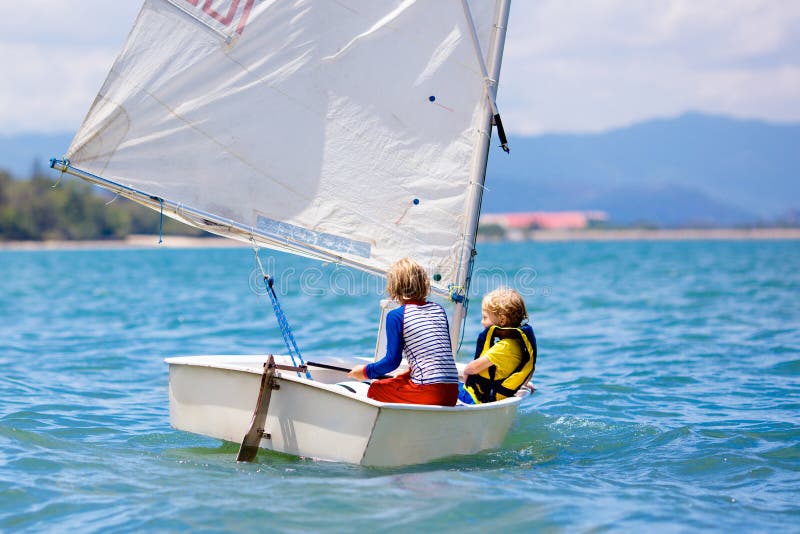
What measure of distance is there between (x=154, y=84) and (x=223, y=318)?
1216 centimetres

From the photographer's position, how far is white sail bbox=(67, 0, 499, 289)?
6.62 m

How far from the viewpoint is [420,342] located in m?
5.91

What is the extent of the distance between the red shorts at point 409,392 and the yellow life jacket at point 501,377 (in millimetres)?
633

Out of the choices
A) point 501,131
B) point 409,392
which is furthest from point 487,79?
point 409,392

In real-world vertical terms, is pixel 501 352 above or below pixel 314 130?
below

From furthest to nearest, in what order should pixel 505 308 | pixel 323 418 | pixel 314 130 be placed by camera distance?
1. pixel 314 130
2. pixel 505 308
3. pixel 323 418

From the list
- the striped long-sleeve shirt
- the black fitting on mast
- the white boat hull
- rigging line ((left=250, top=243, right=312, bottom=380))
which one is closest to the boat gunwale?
the white boat hull

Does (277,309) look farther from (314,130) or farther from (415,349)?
(314,130)

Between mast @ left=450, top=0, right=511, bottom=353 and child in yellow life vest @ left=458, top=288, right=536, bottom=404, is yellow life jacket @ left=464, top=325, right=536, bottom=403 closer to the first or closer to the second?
child in yellow life vest @ left=458, top=288, right=536, bottom=404

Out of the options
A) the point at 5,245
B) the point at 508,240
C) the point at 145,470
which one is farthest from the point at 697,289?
the point at 508,240

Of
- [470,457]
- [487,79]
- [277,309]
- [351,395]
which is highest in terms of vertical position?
[487,79]

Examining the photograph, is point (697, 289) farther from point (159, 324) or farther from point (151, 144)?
point (151, 144)

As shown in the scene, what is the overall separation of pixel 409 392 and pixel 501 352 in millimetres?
889

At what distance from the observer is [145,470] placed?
6.07 metres
